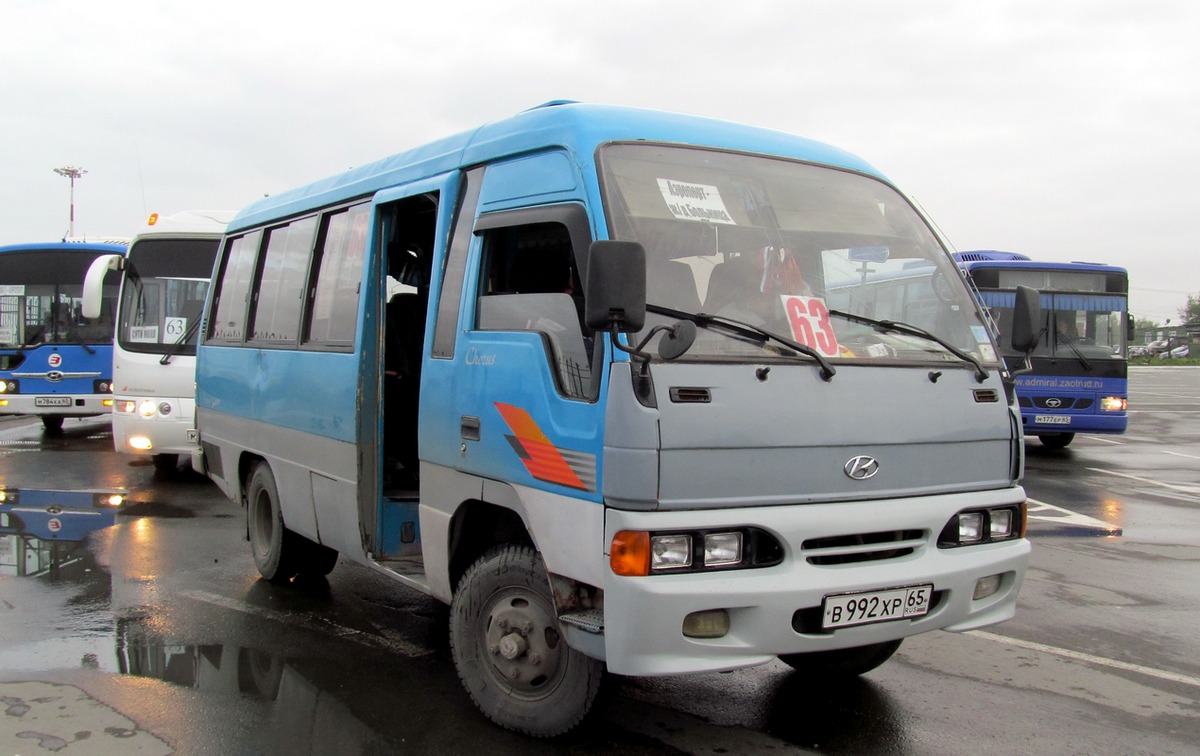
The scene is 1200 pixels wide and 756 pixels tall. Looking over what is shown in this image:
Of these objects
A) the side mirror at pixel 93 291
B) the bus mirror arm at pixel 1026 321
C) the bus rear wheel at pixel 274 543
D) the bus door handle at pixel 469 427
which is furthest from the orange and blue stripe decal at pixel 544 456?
the side mirror at pixel 93 291

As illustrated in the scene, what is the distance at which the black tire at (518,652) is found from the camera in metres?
4.15

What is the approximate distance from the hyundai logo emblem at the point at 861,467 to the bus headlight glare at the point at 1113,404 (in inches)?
511

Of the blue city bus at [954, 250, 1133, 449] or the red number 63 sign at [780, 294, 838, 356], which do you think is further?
the blue city bus at [954, 250, 1133, 449]

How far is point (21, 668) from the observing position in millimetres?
5246

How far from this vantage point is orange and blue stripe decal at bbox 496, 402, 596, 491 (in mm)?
3824

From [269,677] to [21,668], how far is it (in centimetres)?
130

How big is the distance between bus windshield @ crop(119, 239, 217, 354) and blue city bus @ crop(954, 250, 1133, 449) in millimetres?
10979

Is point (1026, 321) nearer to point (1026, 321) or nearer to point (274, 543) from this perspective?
point (1026, 321)

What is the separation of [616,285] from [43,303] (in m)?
15.0

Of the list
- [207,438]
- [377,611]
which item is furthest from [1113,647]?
[207,438]

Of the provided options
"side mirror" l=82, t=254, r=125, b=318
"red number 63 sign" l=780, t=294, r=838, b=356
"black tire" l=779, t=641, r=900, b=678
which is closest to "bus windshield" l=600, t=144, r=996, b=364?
"red number 63 sign" l=780, t=294, r=838, b=356

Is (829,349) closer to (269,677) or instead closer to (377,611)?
(269,677)

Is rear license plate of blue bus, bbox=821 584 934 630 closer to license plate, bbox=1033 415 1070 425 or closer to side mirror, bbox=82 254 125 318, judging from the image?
side mirror, bbox=82 254 125 318

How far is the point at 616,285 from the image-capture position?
3.54 m
